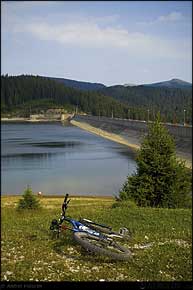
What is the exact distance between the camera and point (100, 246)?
5.30 ft

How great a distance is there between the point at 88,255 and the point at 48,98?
893 mm

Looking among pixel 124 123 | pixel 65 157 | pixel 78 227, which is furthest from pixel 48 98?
pixel 78 227

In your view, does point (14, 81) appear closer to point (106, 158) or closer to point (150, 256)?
point (106, 158)

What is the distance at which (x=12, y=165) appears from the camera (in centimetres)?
341

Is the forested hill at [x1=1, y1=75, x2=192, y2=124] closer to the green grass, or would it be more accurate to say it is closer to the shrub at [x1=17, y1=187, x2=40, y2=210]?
the green grass

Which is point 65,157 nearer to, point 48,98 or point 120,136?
point 120,136

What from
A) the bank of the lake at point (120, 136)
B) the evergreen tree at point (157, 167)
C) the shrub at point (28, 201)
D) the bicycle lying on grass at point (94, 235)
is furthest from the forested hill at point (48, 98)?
the shrub at point (28, 201)

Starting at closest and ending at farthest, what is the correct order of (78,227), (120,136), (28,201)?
(78,227) → (120,136) → (28,201)

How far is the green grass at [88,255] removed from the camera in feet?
6.54

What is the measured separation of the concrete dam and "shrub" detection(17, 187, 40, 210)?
992 mm

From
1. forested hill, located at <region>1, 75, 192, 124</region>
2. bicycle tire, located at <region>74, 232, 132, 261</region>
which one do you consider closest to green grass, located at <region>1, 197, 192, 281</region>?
bicycle tire, located at <region>74, 232, 132, 261</region>

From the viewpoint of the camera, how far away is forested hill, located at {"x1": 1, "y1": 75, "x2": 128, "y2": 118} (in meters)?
1.90

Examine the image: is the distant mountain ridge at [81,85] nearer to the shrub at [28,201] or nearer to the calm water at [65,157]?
the calm water at [65,157]

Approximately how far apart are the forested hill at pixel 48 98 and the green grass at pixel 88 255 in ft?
A: 1.86
